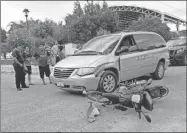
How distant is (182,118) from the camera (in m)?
3.90

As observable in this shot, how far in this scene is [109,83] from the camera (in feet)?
19.4

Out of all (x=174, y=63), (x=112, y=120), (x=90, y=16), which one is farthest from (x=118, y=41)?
(x=90, y=16)

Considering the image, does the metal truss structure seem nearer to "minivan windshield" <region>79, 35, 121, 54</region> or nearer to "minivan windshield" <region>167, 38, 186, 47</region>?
"minivan windshield" <region>167, 38, 186, 47</region>

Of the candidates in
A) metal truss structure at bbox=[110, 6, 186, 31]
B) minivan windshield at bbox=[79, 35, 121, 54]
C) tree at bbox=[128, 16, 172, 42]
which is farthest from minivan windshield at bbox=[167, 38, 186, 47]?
metal truss structure at bbox=[110, 6, 186, 31]

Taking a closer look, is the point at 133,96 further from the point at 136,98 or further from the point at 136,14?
the point at 136,14

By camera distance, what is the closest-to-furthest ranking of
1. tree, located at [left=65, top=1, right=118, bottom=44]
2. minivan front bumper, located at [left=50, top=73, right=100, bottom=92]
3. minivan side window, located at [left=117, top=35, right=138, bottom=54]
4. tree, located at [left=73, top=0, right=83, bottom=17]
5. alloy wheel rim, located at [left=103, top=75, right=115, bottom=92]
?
minivan front bumper, located at [left=50, top=73, right=100, bottom=92] → alloy wheel rim, located at [left=103, top=75, right=115, bottom=92] → minivan side window, located at [left=117, top=35, right=138, bottom=54] → tree, located at [left=65, top=1, right=118, bottom=44] → tree, located at [left=73, top=0, right=83, bottom=17]

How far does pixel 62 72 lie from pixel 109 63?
1286 mm

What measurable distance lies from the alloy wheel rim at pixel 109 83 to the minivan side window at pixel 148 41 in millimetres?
1683

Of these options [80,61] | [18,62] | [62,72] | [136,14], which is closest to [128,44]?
[80,61]

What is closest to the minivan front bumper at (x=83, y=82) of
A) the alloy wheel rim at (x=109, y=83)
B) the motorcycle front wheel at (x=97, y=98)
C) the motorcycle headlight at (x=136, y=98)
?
the alloy wheel rim at (x=109, y=83)

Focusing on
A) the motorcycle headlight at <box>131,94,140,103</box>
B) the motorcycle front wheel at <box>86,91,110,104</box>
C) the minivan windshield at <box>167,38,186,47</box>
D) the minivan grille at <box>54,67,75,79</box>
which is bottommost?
the motorcycle front wheel at <box>86,91,110,104</box>

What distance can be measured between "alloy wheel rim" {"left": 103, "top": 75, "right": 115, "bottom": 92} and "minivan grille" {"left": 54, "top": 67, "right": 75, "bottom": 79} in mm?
932

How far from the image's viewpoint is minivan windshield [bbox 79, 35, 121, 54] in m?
6.27

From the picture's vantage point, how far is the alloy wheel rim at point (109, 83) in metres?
5.83
